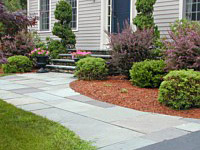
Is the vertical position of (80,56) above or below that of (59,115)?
above

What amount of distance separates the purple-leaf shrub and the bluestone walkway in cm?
203

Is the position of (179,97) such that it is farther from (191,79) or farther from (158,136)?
(158,136)

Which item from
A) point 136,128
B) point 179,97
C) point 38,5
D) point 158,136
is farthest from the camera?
point 38,5

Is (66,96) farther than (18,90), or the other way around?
(18,90)

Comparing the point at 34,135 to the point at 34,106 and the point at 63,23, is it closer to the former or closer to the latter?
the point at 34,106

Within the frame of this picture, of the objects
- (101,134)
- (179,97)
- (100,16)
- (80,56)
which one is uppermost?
(100,16)

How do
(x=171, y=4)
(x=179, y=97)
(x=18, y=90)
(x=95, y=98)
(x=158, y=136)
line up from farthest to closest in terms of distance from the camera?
(x=171, y=4) → (x=18, y=90) → (x=95, y=98) → (x=179, y=97) → (x=158, y=136)

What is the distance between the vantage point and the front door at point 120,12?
11.8m

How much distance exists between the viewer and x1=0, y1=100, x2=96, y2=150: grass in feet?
12.1

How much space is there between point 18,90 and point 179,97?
4.20 m

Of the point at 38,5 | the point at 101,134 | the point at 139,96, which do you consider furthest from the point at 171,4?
the point at 38,5

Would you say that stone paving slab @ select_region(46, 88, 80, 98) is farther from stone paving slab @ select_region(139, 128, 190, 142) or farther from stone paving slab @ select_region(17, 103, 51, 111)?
stone paving slab @ select_region(139, 128, 190, 142)

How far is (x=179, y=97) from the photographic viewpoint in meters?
5.59

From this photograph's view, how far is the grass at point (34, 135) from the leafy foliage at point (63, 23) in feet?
26.0
